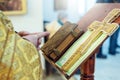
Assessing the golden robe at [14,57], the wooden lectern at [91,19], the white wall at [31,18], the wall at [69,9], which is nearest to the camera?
the golden robe at [14,57]

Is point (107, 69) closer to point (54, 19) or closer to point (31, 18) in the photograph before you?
point (54, 19)

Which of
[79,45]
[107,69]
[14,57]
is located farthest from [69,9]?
[14,57]

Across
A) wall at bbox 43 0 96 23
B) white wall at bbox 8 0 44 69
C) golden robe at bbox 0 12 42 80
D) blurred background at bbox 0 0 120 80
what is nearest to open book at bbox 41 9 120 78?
golden robe at bbox 0 12 42 80

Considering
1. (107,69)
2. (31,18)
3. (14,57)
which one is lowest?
(107,69)

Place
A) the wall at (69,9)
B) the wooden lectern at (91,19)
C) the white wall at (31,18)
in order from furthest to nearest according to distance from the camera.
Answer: the wall at (69,9)
the white wall at (31,18)
the wooden lectern at (91,19)

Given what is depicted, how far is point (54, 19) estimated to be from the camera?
3.37 m

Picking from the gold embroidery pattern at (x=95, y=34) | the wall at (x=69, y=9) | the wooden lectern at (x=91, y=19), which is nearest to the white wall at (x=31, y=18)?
the wall at (x=69, y=9)

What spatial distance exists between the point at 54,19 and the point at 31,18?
69 centimetres

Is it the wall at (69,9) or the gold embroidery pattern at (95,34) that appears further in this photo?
the wall at (69,9)

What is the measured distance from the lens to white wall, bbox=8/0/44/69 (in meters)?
2.71

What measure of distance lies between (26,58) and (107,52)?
11.1 feet

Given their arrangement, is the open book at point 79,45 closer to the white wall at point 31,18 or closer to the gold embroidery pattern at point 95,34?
the gold embroidery pattern at point 95,34

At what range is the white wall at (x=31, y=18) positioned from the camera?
271cm

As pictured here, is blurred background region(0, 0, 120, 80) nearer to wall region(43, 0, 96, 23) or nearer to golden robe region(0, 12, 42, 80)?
wall region(43, 0, 96, 23)
